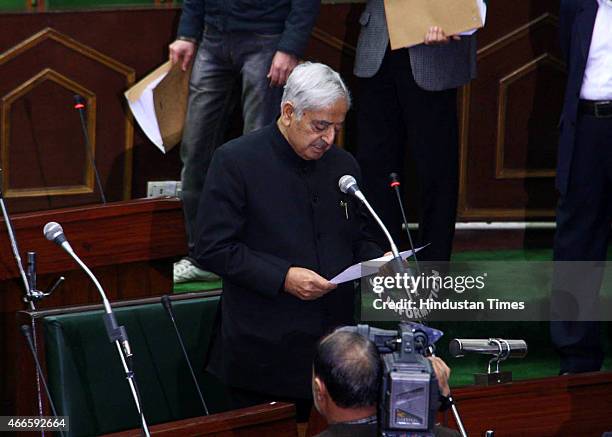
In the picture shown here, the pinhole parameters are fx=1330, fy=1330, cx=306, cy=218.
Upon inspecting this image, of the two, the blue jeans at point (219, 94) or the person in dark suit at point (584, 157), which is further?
the blue jeans at point (219, 94)

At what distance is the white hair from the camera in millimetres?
3668

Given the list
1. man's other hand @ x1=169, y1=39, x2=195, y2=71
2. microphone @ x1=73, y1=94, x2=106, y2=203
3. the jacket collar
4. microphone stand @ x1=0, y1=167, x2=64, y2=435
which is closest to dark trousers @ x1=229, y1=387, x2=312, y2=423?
microphone stand @ x1=0, y1=167, x2=64, y2=435

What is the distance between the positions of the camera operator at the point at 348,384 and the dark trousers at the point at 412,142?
92.5 inches

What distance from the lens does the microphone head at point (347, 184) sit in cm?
364

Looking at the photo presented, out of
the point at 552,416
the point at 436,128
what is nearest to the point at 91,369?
the point at 552,416

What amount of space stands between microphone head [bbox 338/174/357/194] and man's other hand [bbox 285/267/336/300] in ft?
0.80

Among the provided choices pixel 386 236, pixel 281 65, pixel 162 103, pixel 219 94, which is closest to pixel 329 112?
pixel 386 236

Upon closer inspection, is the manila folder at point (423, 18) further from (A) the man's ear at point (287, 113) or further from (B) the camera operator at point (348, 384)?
(B) the camera operator at point (348, 384)

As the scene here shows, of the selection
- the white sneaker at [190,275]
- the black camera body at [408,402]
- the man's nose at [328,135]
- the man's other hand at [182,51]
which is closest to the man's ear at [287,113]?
the man's nose at [328,135]

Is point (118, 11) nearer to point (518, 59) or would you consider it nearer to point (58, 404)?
point (518, 59)

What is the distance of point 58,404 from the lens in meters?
4.01

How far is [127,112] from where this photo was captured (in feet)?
19.0

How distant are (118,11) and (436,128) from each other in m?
1.52

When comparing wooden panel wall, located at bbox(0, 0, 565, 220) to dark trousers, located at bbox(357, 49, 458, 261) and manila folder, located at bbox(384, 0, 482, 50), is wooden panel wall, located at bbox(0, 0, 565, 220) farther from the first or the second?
manila folder, located at bbox(384, 0, 482, 50)
